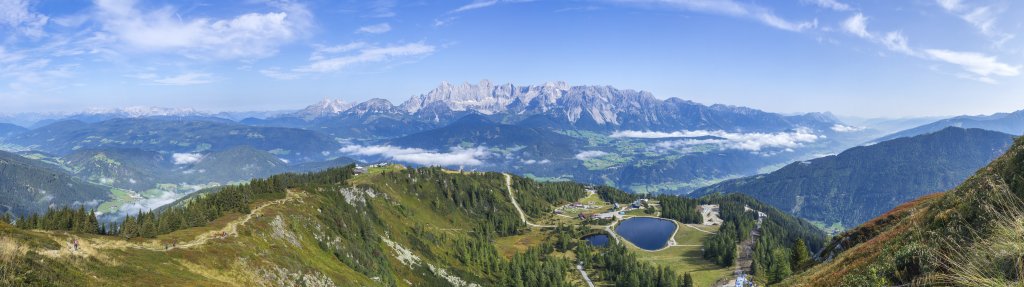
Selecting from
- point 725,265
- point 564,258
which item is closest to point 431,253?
point 564,258

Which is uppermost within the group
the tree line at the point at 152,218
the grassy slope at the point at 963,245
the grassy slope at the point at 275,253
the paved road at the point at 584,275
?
the grassy slope at the point at 963,245

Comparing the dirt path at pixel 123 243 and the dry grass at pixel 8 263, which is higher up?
the dry grass at pixel 8 263

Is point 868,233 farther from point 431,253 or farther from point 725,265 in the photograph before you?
point 431,253

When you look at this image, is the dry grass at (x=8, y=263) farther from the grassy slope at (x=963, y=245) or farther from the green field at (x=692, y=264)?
the green field at (x=692, y=264)

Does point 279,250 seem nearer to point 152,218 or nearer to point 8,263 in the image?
point 152,218

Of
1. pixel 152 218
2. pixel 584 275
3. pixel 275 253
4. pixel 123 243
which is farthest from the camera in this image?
pixel 584 275

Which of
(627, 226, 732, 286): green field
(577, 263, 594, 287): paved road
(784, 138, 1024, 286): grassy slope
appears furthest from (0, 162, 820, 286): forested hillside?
(784, 138, 1024, 286): grassy slope

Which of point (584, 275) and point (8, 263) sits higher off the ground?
point (8, 263)

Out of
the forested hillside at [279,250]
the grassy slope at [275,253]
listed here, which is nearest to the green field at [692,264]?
the grassy slope at [275,253]

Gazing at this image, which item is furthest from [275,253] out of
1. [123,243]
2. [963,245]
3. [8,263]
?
[963,245]

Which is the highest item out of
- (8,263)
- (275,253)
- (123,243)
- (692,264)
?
(8,263)

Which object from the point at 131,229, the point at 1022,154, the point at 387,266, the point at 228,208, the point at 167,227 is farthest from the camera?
the point at 387,266
